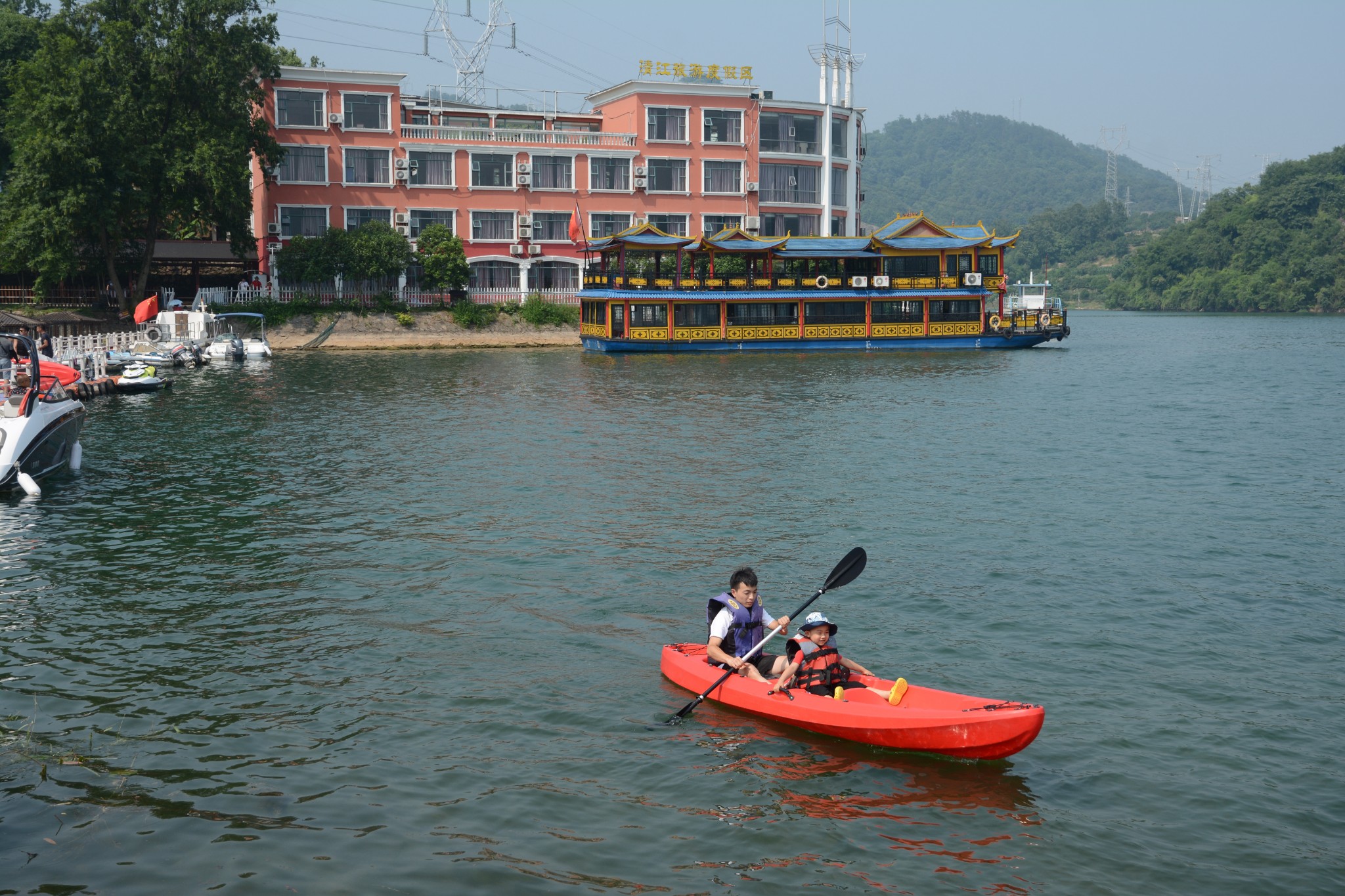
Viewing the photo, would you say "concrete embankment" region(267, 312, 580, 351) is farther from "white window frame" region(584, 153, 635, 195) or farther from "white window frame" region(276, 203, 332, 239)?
"white window frame" region(584, 153, 635, 195)

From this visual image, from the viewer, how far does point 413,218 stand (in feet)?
220

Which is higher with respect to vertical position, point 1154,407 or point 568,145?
point 568,145

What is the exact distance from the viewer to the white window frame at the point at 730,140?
71625 mm

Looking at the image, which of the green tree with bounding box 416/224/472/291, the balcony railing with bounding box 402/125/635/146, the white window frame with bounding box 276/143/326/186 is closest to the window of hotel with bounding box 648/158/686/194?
the balcony railing with bounding box 402/125/635/146

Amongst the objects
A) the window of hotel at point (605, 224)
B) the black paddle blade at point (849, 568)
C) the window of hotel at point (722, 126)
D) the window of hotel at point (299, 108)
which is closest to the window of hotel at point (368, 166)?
the window of hotel at point (299, 108)

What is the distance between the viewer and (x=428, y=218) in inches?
2650

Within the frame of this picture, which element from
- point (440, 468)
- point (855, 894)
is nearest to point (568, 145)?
point (440, 468)

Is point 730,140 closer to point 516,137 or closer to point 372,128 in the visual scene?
point 516,137

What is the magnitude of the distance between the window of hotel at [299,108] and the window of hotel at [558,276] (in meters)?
14.8

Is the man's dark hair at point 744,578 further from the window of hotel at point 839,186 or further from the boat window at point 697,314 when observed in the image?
the window of hotel at point 839,186

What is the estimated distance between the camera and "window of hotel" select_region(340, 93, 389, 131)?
2581 inches

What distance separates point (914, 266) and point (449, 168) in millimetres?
27158

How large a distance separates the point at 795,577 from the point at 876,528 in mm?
4100

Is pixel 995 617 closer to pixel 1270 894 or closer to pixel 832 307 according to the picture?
pixel 1270 894
